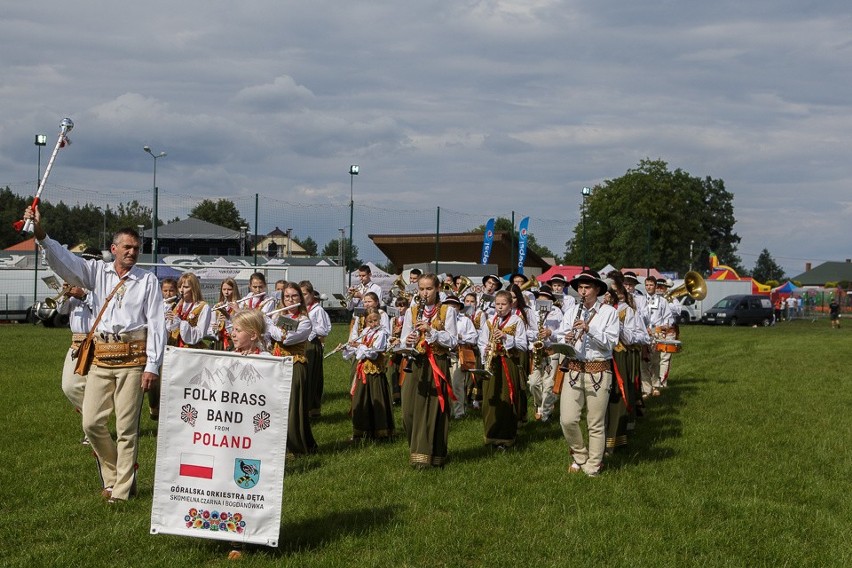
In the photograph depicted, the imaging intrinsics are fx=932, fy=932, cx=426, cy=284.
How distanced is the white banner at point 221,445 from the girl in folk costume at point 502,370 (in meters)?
4.50

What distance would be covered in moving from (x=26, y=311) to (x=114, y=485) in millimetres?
28652

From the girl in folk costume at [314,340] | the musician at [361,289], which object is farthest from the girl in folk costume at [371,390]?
the musician at [361,289]

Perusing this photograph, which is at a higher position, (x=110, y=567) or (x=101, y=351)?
(x=101, y=351)

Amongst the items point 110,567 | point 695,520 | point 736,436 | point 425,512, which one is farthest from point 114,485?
point 736,436

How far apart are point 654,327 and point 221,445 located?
10432mm

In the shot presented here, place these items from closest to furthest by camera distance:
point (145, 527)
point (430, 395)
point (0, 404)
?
point (145, 527)
point (430, 395)
point (0, 404)

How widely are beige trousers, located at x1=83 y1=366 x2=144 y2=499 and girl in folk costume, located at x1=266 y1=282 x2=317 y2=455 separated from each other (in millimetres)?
2099

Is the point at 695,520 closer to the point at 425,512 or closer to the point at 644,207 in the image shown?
the point at 425,512

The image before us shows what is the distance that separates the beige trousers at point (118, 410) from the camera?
7074 millimetres

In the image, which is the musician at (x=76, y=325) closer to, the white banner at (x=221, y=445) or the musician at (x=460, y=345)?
the white banner at (x=221, y=445)

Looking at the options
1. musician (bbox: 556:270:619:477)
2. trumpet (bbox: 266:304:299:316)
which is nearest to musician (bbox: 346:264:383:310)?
trumpet (bbox: 266:304:299:316)

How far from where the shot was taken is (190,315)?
Result: 10719mm

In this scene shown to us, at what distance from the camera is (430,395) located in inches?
350

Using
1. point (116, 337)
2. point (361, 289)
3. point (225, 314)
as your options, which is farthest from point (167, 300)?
point (116, 337)
